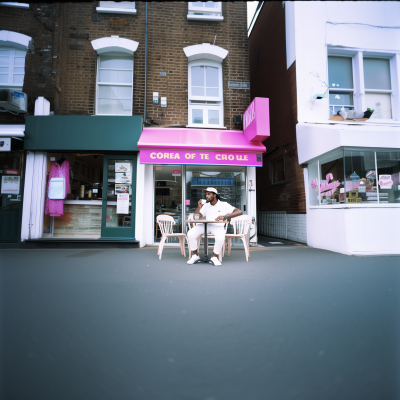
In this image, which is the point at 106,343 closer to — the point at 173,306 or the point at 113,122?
the point at 173,306

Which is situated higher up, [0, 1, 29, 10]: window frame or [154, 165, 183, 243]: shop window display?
[0, 1, 29, 10]: window frame

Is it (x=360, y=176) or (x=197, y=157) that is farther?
(x=197, y=157)

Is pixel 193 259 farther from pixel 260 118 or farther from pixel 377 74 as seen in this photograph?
pixel 377 74

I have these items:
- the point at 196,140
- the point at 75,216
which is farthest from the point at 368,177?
the point at 75,216

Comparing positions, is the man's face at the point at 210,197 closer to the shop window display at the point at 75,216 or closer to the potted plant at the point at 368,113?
the shop window display at the point at 75,216

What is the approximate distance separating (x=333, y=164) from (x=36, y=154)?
29.1 feet

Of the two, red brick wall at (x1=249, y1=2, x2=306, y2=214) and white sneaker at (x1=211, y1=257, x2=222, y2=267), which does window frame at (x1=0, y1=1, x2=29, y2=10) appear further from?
white sneaker at (x1=211, y1=257, x2=222, y2=267)

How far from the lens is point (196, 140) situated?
809 cm

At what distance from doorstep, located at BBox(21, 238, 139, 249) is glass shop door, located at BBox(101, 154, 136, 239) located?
1.81 feet

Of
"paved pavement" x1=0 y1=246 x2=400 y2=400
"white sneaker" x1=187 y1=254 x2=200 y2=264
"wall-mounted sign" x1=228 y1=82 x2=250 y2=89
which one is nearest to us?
"paved pavement" x1=0 y1=246 x2=400 y2=400

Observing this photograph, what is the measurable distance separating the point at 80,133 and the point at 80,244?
11.0 ft

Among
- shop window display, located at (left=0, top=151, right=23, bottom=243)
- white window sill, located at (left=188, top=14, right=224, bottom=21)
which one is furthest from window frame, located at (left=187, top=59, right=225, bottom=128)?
shop window display, located at (left=0, top=151, right=23, bottom=243)

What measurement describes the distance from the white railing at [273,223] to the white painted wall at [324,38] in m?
3.92

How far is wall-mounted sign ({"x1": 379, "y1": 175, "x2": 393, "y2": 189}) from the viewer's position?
715 centimetres
